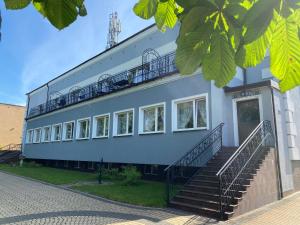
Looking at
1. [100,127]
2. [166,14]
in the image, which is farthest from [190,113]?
[166,14]

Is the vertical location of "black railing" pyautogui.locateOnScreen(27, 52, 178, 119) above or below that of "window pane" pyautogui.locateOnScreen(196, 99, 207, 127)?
above

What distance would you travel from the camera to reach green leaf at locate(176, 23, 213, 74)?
4.17 feet

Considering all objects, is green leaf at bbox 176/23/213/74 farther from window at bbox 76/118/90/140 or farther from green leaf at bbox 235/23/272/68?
window at bbox 76/118/90/140

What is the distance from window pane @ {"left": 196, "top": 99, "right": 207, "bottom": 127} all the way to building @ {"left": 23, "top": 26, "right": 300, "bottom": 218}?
0.15 ft

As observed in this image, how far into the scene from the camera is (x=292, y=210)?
967 centimetres

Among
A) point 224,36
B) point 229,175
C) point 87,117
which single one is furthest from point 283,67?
point 87,117

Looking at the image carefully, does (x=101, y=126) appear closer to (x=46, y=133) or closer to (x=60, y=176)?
(x=60, y=176)

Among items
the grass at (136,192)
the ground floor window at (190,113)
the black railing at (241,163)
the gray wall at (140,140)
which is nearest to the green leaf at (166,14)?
the black railing at (241,163)

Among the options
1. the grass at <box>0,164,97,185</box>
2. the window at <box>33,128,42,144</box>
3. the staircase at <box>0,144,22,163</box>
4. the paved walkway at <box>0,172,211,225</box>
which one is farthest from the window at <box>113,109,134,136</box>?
the staircase at <box>0,144,22,163</box>

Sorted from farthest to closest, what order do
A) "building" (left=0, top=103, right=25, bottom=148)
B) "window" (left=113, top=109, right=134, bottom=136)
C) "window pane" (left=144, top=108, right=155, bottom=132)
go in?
"building" (left=0, top=103, right=25, bottom=148)
"window" (left=113, top=109, right=134, bottom=136)
"window pane" (left=144, top=108, right=155, bottom=132)

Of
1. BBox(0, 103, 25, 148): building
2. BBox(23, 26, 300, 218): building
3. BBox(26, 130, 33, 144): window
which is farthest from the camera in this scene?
BBox(0, 103, 25, 148): building

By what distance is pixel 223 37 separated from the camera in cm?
128

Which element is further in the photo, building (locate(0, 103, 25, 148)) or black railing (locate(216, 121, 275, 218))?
building (locate(0, 103, 25, 148))

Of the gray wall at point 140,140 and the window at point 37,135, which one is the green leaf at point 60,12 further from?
the window at point 37,135
